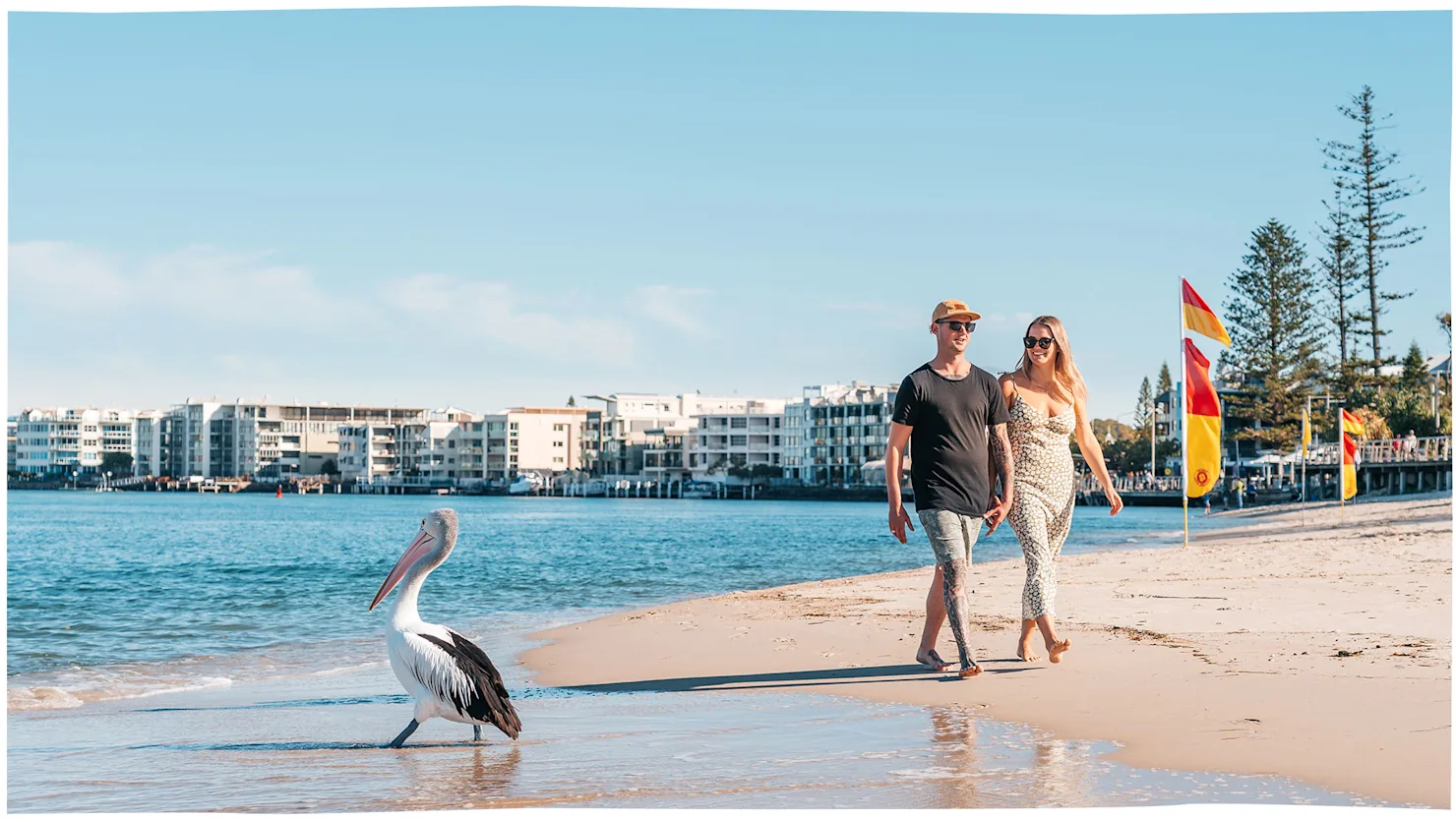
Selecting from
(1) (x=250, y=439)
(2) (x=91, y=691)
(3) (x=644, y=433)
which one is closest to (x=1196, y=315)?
(2) (x=91, y=691)

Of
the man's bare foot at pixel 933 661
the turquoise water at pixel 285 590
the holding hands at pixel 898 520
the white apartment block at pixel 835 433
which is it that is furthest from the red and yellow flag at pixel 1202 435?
the white apartment block at pixel 835 433

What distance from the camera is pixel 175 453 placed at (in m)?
188

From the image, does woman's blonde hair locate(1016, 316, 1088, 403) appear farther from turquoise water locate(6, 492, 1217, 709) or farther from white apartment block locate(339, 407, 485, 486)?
white apartment block locate(339, 407, 485, 486)

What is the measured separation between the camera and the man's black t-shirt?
20.4 ft

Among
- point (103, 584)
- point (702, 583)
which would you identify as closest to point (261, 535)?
point (103, 584)

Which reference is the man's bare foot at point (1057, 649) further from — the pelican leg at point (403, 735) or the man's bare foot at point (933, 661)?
the pelican leg at point (403, 735)

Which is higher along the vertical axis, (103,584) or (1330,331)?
(1330,331)

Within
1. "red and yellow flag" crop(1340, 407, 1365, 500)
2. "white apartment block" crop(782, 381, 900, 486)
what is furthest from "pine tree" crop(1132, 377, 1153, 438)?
"red and yellow flag" crop(1340, 407, 1365, 500)

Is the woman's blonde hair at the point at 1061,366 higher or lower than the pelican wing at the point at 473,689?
higher

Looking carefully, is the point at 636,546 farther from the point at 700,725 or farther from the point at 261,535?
the point at 700,725

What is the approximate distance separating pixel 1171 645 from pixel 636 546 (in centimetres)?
2862

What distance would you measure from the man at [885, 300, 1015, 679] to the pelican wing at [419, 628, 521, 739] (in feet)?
6.10

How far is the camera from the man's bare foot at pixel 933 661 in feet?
21.7

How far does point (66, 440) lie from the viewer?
611 ft
